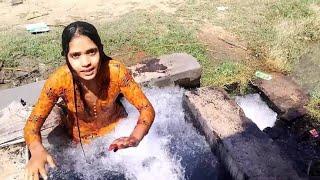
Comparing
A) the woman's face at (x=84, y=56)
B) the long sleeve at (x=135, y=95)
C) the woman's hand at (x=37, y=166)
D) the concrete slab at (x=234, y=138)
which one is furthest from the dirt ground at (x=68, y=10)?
the woman's hand at (x=37, y=166)

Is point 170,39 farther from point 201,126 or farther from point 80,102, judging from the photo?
point 80,102

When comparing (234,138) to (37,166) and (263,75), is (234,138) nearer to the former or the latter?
(37,166)

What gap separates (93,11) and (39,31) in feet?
4.48

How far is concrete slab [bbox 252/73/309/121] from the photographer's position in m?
5.16

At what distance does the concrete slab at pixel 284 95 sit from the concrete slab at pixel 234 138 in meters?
1.02

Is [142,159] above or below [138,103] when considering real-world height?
below

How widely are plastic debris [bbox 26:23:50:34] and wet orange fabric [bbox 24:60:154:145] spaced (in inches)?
143

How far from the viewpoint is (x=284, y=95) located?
5406mm

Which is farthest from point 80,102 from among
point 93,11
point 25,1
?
point 25,1

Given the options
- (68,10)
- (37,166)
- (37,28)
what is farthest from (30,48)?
(37,166)

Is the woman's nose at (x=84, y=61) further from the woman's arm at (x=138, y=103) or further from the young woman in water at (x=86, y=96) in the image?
the woman's arm at (x=138, y=103)

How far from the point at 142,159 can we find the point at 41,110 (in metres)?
1.34

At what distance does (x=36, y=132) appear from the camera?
11.8 ft

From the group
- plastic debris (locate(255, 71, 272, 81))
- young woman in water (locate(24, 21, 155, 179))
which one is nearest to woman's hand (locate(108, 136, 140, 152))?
young woman in water (locate(24, 21, 155, 179))
